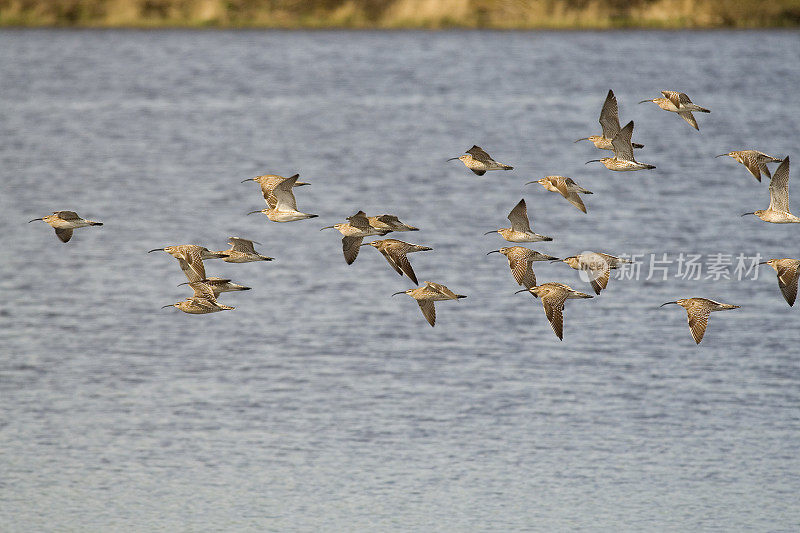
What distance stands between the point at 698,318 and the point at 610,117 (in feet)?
8.22

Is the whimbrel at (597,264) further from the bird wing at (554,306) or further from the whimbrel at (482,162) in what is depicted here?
the whimbrel at (482,162)

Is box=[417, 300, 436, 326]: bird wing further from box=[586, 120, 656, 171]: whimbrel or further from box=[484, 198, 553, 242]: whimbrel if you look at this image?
box=[586, 120, 656, 171]: whimbrel

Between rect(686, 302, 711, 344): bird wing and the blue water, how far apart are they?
14.0ft

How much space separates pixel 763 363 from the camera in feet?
73.5

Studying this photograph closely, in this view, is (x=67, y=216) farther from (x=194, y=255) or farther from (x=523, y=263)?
(x=523, y=263)

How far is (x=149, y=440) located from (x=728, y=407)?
853cm

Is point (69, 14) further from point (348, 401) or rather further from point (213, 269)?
point (348, 401)

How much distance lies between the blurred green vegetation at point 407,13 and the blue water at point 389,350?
16354 millimetres

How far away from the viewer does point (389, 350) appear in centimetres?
2331

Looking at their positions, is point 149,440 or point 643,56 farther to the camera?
point 643,56

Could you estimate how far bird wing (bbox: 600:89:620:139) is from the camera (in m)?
→ 14.4

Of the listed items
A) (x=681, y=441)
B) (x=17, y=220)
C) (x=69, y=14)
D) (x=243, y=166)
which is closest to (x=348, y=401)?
(x=681, y=441)

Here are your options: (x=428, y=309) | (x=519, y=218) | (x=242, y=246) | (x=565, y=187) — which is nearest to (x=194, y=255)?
(x=242, y=246)

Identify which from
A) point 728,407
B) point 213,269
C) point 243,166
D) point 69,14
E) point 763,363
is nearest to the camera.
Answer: point 728,407
